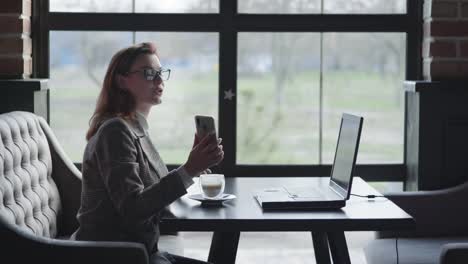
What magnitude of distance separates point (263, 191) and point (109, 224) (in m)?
0.59

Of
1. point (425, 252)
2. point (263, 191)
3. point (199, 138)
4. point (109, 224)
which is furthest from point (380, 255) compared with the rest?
point (109, 224)

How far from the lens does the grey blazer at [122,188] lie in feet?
7.16

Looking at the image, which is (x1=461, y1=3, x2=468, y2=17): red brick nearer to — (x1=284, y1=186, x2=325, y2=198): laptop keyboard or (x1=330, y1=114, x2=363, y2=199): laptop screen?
(x1=330, y1=114, x2=363, y2=199): laptop screen

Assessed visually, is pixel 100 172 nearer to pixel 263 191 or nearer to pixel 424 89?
pixel 263 191

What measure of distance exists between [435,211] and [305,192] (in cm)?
94

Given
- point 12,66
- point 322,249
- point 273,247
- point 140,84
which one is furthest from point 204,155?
point 273,247

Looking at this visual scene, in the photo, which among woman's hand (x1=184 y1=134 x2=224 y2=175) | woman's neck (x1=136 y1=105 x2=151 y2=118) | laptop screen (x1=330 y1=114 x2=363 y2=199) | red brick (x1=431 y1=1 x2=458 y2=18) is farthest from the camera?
red brick (x1=431 y1=1 x2=458 y2=18)

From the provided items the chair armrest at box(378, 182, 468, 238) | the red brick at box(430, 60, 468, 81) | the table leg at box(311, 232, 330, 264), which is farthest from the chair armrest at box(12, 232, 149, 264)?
the red brick at box(430, 60, 468, 81)

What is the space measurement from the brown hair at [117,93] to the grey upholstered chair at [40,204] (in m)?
0.39

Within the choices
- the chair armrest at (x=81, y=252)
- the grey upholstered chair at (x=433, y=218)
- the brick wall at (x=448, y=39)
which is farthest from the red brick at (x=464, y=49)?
the chair armrest at (x=81, y=252)

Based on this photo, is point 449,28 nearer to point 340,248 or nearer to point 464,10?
point 464,10

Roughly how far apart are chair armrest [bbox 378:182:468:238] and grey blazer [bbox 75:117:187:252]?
1254mm

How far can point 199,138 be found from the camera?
2.42 metres

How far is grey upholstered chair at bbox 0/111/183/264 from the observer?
2.15 meters
